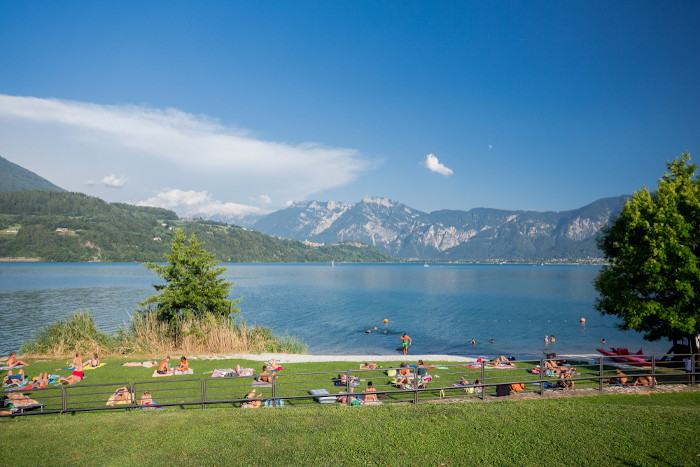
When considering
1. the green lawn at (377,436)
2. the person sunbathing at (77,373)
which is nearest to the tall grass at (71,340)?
the person sunbathing at (77,373)

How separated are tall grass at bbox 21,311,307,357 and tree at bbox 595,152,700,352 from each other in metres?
19.6

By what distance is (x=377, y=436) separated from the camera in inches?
357

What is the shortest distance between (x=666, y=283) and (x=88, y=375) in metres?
24.5

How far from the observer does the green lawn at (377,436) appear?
26.3 feet

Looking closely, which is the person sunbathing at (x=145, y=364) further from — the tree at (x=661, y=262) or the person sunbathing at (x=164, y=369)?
the tree at (x=661, y=262)

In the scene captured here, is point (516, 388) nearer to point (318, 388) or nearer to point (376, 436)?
point (318, 388)

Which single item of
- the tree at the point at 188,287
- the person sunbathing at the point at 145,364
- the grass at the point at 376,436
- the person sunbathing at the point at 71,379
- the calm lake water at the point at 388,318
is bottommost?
the calm lake water at the point at 388,318

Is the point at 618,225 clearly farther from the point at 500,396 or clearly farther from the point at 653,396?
the point at 500,396

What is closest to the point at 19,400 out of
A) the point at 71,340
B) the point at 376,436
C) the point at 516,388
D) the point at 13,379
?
the point at 13,379

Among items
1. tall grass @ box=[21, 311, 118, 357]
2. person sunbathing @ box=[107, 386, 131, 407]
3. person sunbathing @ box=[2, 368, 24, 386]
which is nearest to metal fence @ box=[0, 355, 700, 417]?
person sunbathing @ box=[107, 386, 131, 407]

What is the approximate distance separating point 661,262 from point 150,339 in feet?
→ 82.3

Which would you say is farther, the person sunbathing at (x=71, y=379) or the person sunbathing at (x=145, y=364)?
the person sunbathing at (x=145, y=364)

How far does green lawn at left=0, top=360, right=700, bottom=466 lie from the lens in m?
8.02

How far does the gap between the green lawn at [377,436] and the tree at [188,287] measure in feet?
42.0
